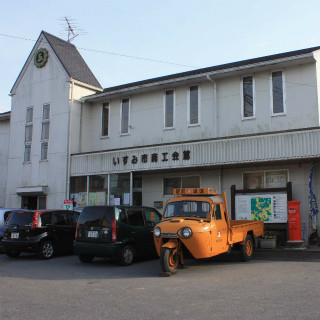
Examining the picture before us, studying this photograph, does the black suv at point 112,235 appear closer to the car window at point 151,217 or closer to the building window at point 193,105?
the car window at point 151,217

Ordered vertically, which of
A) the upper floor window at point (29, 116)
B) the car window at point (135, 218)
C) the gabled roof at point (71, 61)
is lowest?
the car window at point (135, 218)

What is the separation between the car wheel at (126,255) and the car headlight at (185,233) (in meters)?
2.47

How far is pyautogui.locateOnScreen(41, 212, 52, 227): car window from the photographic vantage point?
13.3m

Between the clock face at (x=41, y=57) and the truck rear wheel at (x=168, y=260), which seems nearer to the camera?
the truck rear wheel at (x=168, y=260)

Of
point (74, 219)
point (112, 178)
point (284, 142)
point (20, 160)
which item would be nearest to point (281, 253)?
point (284, 142)

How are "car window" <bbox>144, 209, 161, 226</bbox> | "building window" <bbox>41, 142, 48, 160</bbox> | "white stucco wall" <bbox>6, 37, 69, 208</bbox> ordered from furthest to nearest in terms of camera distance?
"building window" <bbox>41, 142, 48, 160</bbox>, "white stucco wall" <bbox>6, 37, 69, 208</bbox>, "car window" <bbox>144, 209, 161, 226</bbox>

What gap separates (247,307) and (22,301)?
3935mm

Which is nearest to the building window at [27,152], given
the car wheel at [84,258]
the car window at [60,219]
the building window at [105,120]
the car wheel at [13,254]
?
the building window at [105,120]

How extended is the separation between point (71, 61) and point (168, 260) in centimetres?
1677

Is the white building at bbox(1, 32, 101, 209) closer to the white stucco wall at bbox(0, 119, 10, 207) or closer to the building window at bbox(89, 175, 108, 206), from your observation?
the building window at bbox(89, 175, 108, 206)

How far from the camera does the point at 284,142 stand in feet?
48.0

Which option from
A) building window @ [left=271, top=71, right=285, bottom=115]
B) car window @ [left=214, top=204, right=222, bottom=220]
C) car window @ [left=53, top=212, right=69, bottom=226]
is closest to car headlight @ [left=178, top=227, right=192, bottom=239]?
car window @ [left=214, top=204, right=222, bottom=220]

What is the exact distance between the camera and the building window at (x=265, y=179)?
631 inches

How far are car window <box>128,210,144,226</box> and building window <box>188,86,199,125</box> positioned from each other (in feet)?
24.2
